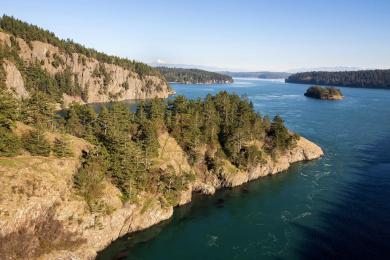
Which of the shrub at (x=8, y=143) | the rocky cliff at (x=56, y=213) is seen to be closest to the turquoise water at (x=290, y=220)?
the rocky cliff at (x=56, y=213)

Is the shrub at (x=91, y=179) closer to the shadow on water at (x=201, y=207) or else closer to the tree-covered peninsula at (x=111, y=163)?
the tree-covered peninsula at (x=111, y=163)

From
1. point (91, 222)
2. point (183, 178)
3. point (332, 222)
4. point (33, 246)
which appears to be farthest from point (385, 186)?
point (33, 246)

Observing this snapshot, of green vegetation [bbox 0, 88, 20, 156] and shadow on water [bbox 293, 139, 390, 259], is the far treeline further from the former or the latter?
shadow on water [bbox 293, 139, 390, 259]

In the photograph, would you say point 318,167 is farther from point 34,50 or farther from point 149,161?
point 34,50

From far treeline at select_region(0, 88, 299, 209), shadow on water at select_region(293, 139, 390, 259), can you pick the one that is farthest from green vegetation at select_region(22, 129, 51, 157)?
shadow on water at select_region(293, 139, 390, 259)

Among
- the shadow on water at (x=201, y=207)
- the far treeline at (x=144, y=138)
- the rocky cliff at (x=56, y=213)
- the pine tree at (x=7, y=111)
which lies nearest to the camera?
the rocky cliff at (x=56, y=213)

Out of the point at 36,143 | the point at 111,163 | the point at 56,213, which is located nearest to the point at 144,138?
the point at 111,163

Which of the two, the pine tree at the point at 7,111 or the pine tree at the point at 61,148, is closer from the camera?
the pine tree at the point at 7,111
